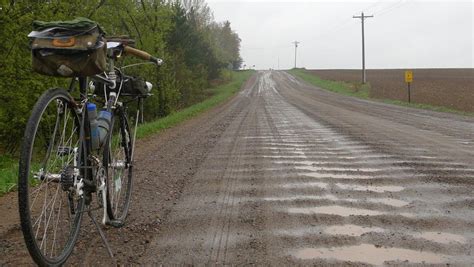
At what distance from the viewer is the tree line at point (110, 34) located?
13.9 meters

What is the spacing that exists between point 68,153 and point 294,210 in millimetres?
2451

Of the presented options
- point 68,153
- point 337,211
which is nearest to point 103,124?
point 68,153

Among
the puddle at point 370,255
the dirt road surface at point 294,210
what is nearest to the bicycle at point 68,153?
the dirt road surface at point 294,210

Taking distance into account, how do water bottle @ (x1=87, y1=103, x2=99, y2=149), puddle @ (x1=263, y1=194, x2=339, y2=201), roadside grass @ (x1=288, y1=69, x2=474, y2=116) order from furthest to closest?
roadside grass @ (x1=288, y1=69, x2=474, y2=116)
puddle @ (x1=263, y1=194, x2=339, y2=201)
water bottle @ (x1=87, y1=103, x2=99, y2=149)

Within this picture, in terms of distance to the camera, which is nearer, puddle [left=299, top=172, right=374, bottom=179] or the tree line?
puddle [left=299, top=172, right=374, bottom=179]

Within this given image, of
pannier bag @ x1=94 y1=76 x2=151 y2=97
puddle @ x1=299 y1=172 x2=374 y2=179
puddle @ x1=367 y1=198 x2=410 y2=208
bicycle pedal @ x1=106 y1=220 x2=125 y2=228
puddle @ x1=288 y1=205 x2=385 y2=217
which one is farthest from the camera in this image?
puddle @ x1=299 y1=172 x2=374 y2=179

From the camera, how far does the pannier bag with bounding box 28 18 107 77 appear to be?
2857 millimetres

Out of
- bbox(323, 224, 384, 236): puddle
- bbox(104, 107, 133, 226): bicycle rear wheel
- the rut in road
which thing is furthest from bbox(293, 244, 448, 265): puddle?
bbox(104, 107, 133, 226): bicycle rear wheel

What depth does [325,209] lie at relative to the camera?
4645 mm

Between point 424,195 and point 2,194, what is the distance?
5.19m

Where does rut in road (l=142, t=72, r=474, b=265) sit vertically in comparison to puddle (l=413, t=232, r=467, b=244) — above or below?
above

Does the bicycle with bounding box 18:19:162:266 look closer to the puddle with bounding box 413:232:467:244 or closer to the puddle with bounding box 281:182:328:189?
the puddle with bounding box 281:182:328:189

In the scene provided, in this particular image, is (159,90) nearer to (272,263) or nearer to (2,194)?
(2,194)

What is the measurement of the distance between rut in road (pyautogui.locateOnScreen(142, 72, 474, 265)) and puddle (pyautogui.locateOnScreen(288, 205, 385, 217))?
10 mm
